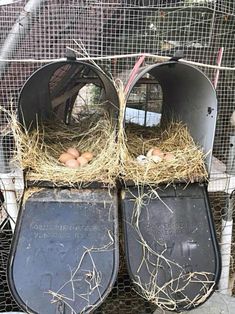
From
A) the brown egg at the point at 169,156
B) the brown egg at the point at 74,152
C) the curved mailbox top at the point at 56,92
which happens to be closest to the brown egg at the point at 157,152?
the brown egg at the point at 169,156

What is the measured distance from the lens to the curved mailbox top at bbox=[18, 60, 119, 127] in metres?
1.71

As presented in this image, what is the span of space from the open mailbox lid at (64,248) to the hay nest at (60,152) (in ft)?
0.14

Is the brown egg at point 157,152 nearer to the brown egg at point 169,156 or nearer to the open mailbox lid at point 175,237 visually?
the brown egg at point 169,156

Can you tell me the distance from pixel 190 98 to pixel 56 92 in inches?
38.7

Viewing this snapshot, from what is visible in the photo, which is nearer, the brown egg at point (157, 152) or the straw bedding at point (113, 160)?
the straw bedding at point (113, 160)

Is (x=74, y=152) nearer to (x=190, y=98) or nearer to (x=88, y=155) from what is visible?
(x=88, y=155)

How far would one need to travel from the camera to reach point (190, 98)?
1.81 meters

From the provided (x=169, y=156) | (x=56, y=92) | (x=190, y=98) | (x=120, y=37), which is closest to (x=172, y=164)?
(x=169, y=156)

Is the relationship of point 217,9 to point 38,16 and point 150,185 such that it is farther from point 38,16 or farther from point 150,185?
point 150,185

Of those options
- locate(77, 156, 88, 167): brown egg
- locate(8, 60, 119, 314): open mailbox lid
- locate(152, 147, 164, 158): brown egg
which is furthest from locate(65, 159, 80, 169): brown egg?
locate(152, 147, 164, 158): brown egg

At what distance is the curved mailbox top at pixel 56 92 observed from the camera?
67.5 inches

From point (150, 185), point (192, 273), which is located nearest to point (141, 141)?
point (150, 185)

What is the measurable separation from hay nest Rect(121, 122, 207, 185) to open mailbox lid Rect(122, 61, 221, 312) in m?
0.03

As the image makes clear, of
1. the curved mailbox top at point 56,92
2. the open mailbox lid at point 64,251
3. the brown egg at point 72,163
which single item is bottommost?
the open mailbox lid at point 64,251
